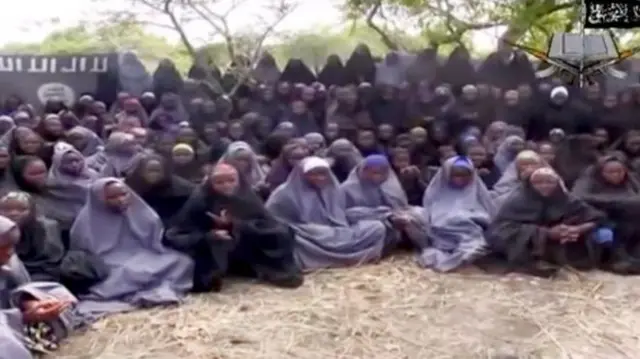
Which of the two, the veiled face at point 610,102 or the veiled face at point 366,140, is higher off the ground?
the veiled face at point 610,102

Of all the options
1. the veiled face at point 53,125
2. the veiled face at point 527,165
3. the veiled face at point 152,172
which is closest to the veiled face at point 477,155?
the veiled face at point 527,165

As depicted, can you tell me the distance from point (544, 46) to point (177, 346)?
8628 mm

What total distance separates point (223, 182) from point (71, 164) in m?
1.01

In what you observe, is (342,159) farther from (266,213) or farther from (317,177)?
(266,213)

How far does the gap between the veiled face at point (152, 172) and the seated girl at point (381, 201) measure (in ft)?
3.85

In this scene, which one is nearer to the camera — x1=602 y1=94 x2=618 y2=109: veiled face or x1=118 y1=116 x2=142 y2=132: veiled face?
x1=118 y1=116 x2=142 y2=132: veiled face

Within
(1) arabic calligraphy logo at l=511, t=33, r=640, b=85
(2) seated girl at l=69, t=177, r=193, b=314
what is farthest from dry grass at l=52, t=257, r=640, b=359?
(1) arabic calligraphy logo at l=511, t=33, r=640, b=85

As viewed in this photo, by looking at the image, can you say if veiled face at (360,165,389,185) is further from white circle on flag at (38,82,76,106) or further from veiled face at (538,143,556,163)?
white circle on flag at (38,82,76,106)

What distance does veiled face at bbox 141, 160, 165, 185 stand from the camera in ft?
18.2

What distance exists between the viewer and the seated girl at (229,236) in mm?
5277

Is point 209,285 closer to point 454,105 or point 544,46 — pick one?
point 454,105

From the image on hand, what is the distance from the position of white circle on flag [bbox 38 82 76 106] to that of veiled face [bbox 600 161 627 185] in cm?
551

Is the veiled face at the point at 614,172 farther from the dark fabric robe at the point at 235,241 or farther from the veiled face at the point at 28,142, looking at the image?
the veiled face at the point at 28,142

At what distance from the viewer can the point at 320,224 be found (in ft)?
19.3
